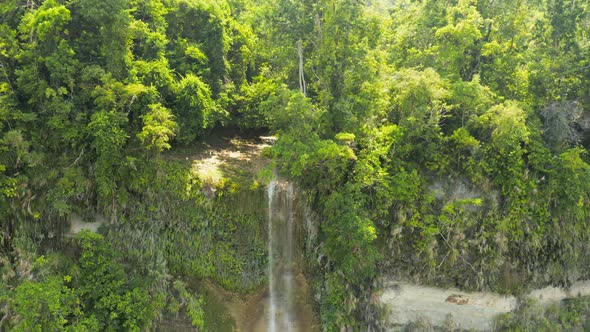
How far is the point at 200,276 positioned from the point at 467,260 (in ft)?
28.8

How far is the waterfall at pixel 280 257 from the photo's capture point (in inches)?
564

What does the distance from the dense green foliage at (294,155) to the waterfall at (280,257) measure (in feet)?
1.61

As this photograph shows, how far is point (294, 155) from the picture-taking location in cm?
1313

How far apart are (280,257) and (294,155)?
3680 millimetres

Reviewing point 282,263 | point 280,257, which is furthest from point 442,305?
point 280,257

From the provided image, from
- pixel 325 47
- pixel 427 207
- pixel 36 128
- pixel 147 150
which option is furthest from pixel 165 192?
pixel 427 207

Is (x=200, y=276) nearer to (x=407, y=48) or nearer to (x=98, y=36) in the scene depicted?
(x=98, y=36)

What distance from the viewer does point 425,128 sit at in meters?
14.3

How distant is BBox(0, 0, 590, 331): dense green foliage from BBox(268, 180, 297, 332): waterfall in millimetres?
492

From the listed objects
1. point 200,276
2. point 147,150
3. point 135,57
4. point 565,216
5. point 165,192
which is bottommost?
point 200,276

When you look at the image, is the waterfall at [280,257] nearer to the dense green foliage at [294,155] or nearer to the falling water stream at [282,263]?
the falling water stream at [282,263]

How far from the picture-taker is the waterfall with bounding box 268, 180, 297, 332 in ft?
47.0

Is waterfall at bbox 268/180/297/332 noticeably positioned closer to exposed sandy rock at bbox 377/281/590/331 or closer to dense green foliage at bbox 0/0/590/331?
dense green foliage at bbox 0/0/590/331

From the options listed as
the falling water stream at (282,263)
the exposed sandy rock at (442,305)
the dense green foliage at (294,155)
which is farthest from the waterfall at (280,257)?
the exposed sandy rock at (442,305)
